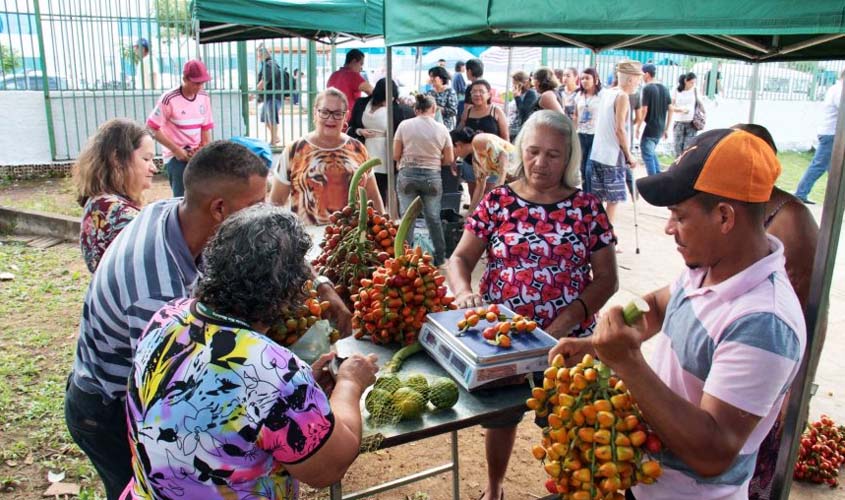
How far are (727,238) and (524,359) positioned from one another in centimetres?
80

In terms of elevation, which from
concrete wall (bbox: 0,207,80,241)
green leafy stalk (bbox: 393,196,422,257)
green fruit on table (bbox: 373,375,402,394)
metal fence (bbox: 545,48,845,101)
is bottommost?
concrete wall (bbox: 0,207,80,241)

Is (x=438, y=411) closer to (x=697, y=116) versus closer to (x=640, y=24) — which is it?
(x=640, y=24)

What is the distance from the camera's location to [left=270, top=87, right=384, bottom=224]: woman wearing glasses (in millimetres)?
4559

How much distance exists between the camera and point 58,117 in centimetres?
1085

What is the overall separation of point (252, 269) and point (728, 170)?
1.20 m

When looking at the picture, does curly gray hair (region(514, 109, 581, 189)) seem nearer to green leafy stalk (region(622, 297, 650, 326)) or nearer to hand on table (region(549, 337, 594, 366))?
hand on table (region(549, 337, 594, 366))

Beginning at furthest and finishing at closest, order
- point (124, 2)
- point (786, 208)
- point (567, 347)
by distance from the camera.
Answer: point (124, 2) < point (786, 208) < point (567, 347)

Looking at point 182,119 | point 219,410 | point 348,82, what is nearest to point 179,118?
point 182,119

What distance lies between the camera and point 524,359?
2203mm

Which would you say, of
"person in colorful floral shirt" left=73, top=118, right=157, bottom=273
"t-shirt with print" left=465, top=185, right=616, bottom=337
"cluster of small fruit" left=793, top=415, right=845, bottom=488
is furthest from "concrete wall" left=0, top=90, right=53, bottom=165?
"cluster of small fruit" left=793, top=415, right=845, bottom=488

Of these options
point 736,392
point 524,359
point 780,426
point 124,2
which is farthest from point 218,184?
point 124,2

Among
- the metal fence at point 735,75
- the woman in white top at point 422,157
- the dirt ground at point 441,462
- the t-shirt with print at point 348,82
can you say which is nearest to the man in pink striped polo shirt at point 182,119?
the t-shirt with print at point 348,82

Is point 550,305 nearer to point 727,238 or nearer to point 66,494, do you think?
point 727,238

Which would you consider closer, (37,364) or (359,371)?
(359,371)
